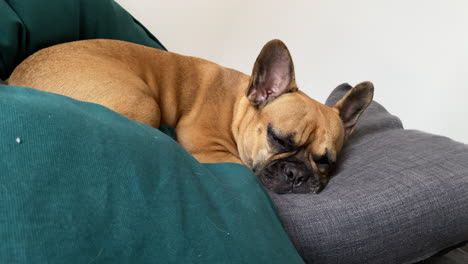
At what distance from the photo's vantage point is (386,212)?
107 centimetres

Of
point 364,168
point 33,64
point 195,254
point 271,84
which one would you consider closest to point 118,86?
point 33,64

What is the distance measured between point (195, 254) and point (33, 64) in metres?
1.04

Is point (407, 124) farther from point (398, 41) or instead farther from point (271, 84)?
point (271, 84)

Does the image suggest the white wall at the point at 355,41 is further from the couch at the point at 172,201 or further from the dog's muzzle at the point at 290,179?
the dog's muzzle at the point at 290,179

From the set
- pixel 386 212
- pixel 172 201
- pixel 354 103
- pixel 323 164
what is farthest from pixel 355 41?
pixel 172 201

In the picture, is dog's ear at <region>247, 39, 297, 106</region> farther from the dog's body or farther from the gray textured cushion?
the gray textured cushion

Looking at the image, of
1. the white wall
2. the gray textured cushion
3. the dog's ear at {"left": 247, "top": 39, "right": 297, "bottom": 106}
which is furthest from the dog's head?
the white wall

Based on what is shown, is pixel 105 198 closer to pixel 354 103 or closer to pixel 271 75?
pixel 271 75

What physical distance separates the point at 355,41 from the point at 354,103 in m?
1.11

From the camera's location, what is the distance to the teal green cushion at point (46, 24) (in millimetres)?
1380

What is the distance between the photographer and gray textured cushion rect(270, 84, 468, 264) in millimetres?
1018

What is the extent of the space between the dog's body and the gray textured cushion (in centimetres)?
18

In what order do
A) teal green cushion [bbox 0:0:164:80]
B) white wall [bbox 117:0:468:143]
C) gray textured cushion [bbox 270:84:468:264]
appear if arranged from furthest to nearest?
white wall [bbox 117:0:468:143] → teal green cushion [bbox 0:0:164:80] → gray textured cushion [bbox 270:84:468:264]

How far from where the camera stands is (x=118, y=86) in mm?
1288
